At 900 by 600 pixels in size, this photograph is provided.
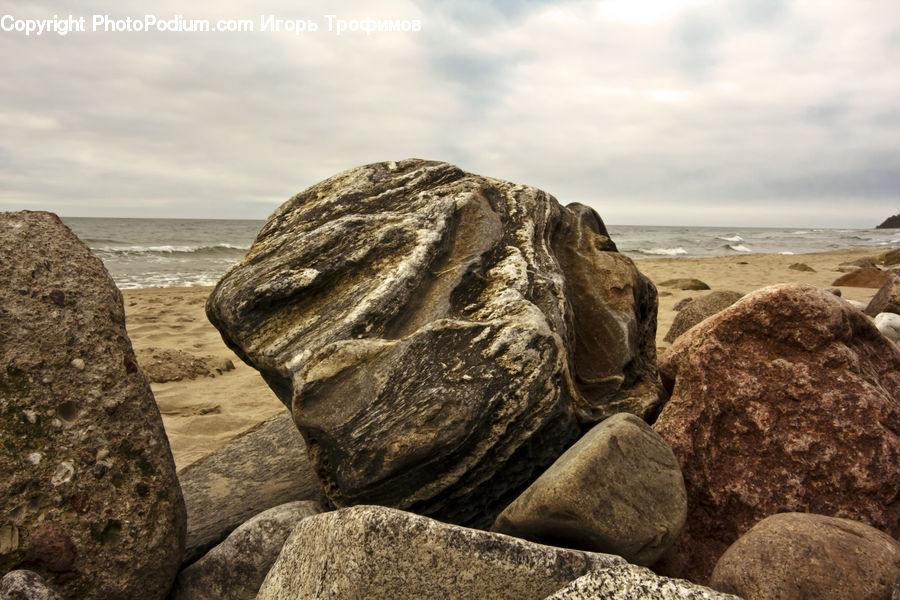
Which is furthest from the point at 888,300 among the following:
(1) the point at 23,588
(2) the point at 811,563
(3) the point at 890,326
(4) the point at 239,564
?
(1) the point at 23,588

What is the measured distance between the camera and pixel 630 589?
Answer: 156 centimetres

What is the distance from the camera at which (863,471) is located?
240 centimetres

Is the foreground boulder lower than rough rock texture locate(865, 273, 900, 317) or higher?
lower

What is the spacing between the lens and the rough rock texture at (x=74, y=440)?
208 cm

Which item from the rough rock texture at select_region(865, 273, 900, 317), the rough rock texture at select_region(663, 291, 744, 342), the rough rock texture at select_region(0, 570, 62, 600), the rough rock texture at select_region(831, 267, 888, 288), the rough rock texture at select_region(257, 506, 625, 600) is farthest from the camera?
the rough rock texture at select_region(831, 267, 888, 288)

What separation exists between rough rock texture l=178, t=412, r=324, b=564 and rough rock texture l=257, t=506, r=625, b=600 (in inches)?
47.1

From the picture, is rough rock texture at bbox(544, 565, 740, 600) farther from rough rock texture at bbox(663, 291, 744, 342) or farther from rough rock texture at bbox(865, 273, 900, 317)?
rough rock texture at bbox(865, 273, 900, 317)

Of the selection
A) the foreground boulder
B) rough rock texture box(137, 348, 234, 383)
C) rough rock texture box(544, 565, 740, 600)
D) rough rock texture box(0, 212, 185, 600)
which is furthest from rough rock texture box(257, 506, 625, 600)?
rough rock texture box(137, 348, 234, 383)

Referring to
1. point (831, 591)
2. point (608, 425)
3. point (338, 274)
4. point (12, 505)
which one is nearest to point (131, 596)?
point (12, 505)

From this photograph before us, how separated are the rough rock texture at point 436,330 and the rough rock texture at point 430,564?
1.46 feet

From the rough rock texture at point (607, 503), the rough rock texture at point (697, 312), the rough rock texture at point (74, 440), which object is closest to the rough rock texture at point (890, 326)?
the rough rock texture at point (697, 312)

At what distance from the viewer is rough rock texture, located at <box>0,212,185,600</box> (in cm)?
208

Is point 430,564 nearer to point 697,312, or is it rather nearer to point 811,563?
point 811,563

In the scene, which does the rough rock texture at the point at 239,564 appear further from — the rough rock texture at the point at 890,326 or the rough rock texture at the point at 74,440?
the rough rock texture at the point at 890,326
